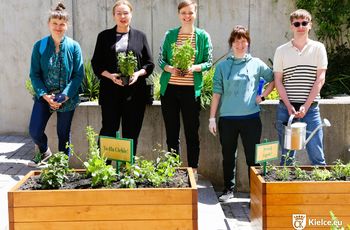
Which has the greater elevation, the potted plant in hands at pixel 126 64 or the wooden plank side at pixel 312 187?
the potted plant in hands at pixel 126 64

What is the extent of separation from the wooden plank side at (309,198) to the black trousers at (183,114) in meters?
1.61

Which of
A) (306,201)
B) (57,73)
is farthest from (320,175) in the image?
(57,73)

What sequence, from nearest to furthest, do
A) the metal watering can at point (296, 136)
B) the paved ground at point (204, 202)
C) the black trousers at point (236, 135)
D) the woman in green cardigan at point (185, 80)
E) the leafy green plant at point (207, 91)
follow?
the metal watering can at point (296, 136) < the paved ground at point (204, 202) < the black trousers at point (236, 135) < the woman in green cardigan at point (185, 80) < the leafy green plant at point (207, 91)

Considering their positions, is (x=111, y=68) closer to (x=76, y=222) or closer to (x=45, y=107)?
(x=45, y=107)

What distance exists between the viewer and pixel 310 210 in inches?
125

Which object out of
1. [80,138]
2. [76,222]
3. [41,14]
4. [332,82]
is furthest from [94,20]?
[76,222]

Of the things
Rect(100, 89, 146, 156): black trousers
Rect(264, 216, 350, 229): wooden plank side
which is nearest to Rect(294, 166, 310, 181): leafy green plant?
Rect(264, 216, 350, 229): wooden plank side

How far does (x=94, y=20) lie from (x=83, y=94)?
5.15 ft

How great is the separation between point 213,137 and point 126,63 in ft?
4.53

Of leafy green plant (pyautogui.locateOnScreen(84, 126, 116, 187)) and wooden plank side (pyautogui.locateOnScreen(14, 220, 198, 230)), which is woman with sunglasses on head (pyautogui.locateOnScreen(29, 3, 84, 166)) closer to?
leafy green plant (pyautogui.locateOnScreen(84, 126, 116, 187))

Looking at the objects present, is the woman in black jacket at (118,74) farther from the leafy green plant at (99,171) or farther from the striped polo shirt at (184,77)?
the leafy green plant at (99,171)

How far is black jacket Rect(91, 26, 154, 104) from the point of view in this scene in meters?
4.51

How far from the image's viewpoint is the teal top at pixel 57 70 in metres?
4.71

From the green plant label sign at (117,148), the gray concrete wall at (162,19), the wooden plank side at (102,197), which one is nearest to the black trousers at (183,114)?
the green plant label sign at (117,148)
